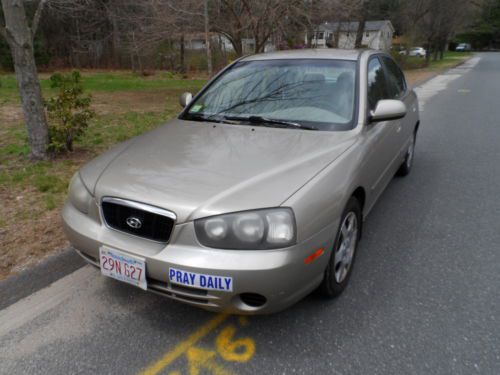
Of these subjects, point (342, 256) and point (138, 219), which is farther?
point (342, 256)

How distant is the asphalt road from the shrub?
2881 millimetres

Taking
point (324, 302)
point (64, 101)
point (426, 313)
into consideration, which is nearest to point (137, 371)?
point (324, 302)

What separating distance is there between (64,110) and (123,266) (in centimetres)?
370

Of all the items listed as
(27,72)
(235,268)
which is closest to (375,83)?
(235,268)

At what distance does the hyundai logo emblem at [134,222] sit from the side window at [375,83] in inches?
78.7

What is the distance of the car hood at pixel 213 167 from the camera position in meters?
2.04

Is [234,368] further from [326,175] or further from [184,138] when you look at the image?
[184,138]

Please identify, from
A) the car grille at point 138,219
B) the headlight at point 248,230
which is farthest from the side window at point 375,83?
the car grille at point 138,219

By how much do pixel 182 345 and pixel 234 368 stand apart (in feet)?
1.15

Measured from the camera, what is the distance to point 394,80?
4.29 meters

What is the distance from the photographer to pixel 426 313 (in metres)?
2.49

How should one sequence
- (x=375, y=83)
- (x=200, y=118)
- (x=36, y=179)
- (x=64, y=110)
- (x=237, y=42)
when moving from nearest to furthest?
(x=200, y=118) < (x=375, y=83) < (x=36, y=179) < (x=64, y=110) < (x=237, y=42)

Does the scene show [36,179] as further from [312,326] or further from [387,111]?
[387,111]

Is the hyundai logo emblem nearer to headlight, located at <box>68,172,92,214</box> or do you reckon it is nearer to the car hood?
the car hood
